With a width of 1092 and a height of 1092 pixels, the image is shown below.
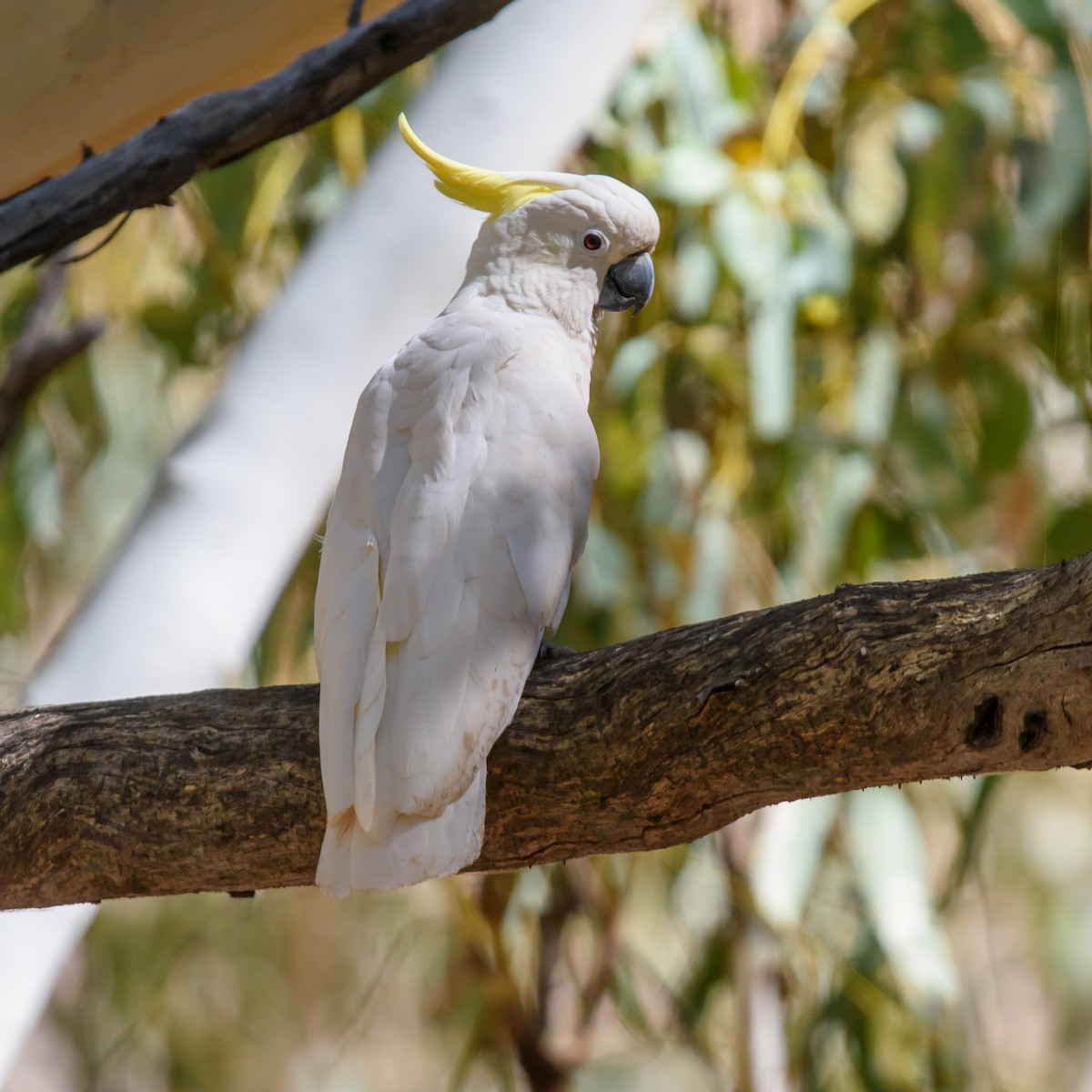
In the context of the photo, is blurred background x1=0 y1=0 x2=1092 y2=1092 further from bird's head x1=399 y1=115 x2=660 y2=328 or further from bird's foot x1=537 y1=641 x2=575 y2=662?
bird's foot x1=537 y1=641 x2=575 y2=662

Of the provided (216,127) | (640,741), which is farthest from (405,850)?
(216,127)

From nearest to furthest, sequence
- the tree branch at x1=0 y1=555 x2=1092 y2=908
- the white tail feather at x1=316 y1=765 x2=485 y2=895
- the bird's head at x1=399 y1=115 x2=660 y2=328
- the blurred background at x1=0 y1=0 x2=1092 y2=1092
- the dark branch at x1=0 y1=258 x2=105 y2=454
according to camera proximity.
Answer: the tree branch at x1=0 y1=555 x2=1092 y2=908 < the white tail feather at x1=316 y1=765 x2=485 y2=895 < the bird's head at x1=399 y1=115 x2=660 y2=328 < the dark branch at x1=0 y1=258 x2=105 y2=454 < the blurred background at x1=0 y1=0 x2=1092 y2=1092

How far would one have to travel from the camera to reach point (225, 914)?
3.32 meters

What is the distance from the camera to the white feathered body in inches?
43.3

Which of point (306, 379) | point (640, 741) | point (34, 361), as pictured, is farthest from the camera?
point (306, 379)

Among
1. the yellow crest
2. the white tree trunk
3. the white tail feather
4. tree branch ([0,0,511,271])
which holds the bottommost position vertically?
the white tree trunk

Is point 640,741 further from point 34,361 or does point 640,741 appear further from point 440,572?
point 34,361

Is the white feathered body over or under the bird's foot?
over

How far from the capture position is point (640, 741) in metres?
1.08

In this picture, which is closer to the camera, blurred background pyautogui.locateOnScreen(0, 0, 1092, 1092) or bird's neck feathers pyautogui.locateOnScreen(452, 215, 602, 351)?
bird's neck feathers pyautogui.locateOnScreen(452, 215, 602, 351)

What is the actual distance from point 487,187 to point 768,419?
2.94ft

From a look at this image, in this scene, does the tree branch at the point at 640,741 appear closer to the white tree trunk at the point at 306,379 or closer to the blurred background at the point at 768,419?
the white tree trunk at the point at 306,379

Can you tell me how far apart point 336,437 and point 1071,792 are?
239 centimetres

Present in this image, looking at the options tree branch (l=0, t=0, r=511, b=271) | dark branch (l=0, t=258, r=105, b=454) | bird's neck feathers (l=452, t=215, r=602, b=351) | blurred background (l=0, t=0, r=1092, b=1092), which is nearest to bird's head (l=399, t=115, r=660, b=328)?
bird's neck feathers (l=452, t=215, r=602, b=351)
